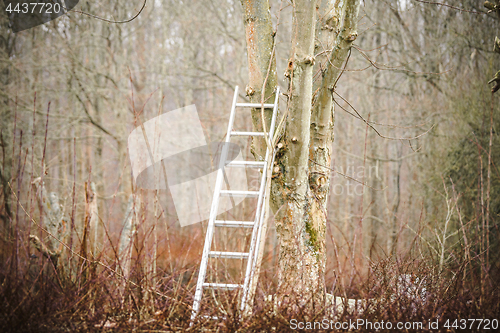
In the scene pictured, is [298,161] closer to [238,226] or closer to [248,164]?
[248,164]

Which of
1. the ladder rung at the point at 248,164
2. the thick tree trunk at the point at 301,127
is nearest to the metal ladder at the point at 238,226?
the ladder rung at the point at 248,164

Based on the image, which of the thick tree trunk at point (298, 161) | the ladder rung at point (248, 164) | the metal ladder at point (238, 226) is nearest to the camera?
the metal ladder at point (238, 226)

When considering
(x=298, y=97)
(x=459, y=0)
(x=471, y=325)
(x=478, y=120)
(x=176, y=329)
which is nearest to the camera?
(x=471, y=325)

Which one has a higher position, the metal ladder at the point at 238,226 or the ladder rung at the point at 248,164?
the ladder rung at the point at 248,164

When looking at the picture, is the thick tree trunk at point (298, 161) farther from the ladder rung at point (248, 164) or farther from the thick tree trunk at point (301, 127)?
the ladder rung at point (248, 164)

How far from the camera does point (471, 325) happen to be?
2240mm

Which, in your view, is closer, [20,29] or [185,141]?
[20,29]

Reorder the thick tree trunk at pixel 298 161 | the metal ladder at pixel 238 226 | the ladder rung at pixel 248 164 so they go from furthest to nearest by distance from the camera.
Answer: the ladder rung at pixel 248 164, the thick tree trunk at pixel 298 161, the metal ladder at pixel 238 226

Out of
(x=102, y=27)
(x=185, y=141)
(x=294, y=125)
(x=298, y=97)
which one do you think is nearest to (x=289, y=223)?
(x=294, y=125)

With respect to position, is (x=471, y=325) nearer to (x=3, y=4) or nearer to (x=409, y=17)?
(x=409, y=17)

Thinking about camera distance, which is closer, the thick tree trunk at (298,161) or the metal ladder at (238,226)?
the metal ladder at (238,226)

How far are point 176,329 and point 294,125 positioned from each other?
69.8 inches

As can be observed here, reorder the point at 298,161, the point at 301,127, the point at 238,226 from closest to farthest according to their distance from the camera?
the point at 238,226 → the point at 301,127 → the point at 298,161

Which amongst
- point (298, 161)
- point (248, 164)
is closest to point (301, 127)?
point (298, 161)
